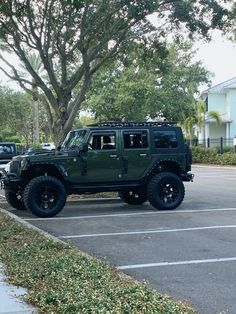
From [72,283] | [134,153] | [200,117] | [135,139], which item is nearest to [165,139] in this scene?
[135,139]

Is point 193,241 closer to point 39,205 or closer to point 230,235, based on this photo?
point 230,235

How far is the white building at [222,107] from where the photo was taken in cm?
4672

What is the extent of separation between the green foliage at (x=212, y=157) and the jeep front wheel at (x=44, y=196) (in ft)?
82.2

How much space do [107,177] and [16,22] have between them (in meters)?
6.66

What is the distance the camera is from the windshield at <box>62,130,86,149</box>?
1328 centimetres

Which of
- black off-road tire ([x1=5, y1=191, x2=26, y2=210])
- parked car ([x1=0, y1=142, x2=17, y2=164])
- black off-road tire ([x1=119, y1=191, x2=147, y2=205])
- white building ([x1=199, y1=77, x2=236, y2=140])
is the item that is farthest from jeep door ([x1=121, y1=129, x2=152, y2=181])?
white building ([x1=199, y1=77, x2=236, y2=140])

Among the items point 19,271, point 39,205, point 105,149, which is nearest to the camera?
point 19,271

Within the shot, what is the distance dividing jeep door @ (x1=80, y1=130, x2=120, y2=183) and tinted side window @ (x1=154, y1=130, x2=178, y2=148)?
3.54 feet

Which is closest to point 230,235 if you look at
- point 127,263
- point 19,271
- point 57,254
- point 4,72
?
point 127,263

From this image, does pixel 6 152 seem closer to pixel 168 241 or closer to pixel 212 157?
pixel 168 241

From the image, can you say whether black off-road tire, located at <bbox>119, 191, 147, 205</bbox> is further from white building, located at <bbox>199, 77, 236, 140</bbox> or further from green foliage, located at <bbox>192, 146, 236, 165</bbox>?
white building, located at <bbox>199, 77, 236, 140</bbox>

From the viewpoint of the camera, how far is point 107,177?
1323cm

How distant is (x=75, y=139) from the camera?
13.6 m

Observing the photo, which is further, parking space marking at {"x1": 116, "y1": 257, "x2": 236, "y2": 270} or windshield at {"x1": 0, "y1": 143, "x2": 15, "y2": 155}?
windshield at {"x1": 0, "y1": 143, "x2": 15, "y2": 155}
